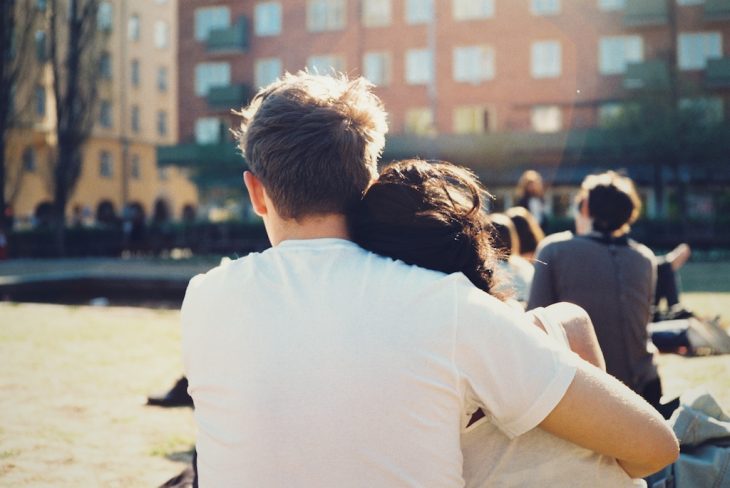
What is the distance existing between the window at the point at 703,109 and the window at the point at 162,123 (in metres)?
35.8

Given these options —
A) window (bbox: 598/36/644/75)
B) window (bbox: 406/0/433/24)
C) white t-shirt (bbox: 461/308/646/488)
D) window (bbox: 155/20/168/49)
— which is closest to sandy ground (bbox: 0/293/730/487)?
white t-shirt (bbox: 461/308/646/488)

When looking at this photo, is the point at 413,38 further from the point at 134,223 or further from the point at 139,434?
the point at 139,434

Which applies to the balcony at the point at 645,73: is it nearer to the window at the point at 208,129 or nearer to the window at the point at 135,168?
the window at the point at 208,129

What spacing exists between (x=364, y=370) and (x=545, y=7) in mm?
36158

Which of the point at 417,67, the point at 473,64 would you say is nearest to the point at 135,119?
the point at 417,67

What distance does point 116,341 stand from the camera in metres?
8.88

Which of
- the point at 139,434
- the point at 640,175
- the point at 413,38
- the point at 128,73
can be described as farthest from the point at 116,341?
the point at 128,73

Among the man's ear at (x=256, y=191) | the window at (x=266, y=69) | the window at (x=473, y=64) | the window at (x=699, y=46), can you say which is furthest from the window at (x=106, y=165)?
the man's ear at (x=256, y=191)

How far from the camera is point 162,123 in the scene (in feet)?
180

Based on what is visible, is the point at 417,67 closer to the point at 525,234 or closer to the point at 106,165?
the point at 106,165

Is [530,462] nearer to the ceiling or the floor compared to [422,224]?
nearer to the floor

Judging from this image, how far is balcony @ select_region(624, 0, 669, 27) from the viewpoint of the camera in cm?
3338

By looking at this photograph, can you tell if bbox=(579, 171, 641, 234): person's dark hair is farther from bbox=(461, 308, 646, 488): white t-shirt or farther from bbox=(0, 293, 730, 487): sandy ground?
bbox=(461, 308, 646, 488): white t-shirt

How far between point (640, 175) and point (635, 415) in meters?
33.2
